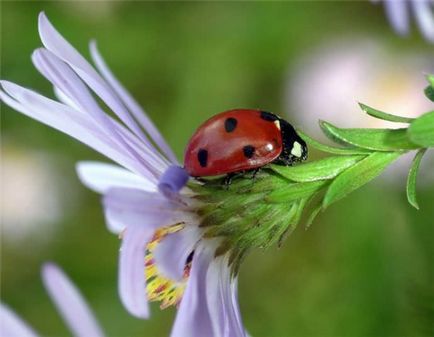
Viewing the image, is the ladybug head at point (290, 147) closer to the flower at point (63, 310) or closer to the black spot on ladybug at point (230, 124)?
the black spot on ladybug at point (230, 124)

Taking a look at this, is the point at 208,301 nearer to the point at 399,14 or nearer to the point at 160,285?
the point at 160,285

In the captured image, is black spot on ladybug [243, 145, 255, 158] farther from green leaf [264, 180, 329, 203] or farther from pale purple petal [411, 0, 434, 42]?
pale purple petal [411, 0, 434, 42]

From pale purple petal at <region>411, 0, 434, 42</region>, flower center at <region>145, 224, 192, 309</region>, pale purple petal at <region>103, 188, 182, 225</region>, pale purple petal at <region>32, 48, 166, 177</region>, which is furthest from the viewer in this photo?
pale purple petal at <region>411, 0, 434, 42</region>

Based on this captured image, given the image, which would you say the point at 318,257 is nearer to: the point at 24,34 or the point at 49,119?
the point at 24,34

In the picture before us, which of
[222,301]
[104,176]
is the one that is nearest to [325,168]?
[222,301]

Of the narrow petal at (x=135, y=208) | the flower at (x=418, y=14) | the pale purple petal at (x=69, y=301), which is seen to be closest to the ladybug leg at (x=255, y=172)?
the narrow petal at (x=135, y=208)

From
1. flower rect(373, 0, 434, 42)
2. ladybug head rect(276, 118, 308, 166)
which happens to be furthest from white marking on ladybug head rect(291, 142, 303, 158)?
flower rect(373, 0, 434, 42)
